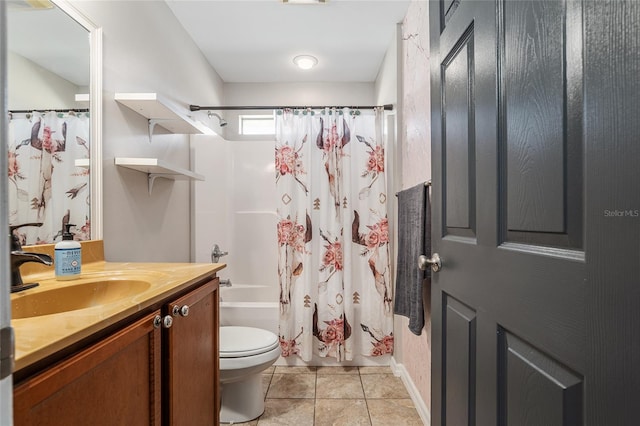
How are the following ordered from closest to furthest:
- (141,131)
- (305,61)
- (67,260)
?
(67,260), (141,131), (305,61)

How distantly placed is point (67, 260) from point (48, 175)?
329 mm

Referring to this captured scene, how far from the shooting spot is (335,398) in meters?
1.83

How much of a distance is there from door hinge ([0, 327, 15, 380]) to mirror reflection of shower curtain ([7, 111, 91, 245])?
85 cm

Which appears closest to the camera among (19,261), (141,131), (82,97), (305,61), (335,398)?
(19,261)

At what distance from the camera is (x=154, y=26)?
173cm

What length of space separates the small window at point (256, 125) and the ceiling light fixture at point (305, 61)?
65 cm

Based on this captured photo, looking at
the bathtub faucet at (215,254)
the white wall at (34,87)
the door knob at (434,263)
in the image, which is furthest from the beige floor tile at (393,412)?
the white wall at (34,87)

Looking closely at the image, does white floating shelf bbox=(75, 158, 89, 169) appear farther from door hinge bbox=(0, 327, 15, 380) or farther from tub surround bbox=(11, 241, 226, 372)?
door hinge bbox=(0, 327, 15, 380)

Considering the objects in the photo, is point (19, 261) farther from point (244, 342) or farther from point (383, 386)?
point (383, 386)

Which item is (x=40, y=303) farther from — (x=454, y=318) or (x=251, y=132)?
(x=251, y=132)

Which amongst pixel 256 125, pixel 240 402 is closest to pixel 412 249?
pixel 240 402

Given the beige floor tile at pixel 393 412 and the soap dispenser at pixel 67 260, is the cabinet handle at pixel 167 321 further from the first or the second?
the beige floor tile at pixel 393 412

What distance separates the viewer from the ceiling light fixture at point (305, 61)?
8.31 ft

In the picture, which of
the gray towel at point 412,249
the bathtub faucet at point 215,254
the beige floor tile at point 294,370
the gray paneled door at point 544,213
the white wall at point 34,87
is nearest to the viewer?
the gray paneled door at point 544,213
